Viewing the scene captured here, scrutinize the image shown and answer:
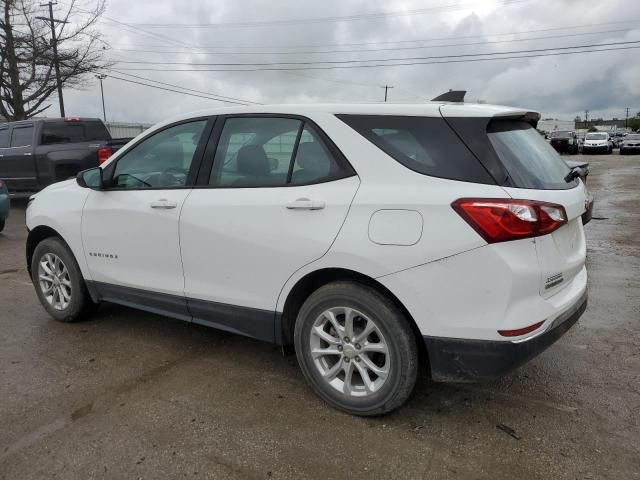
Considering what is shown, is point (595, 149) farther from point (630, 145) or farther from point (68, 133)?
point (68, 133)

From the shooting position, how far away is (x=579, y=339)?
13.2ft

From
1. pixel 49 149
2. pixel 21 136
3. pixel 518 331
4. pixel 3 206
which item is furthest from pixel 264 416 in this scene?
pixel 21 136

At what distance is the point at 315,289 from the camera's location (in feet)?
10.1

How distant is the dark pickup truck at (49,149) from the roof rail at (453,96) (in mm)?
8644

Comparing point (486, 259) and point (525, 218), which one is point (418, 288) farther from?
point (525, 218)

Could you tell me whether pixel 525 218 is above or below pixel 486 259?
above

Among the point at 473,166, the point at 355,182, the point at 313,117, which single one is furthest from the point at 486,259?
the point at 313,117

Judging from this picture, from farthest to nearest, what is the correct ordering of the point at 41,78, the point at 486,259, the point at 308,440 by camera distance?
1. the point at 41,78
2. the point at 308,440
3. the point at 486,259

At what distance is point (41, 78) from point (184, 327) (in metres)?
24.8

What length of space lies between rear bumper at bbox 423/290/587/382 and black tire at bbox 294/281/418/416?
128mm

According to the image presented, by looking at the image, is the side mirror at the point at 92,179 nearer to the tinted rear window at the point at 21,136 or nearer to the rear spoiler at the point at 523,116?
the rear spoiler at the point at 523,116

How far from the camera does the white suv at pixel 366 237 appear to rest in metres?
2.52

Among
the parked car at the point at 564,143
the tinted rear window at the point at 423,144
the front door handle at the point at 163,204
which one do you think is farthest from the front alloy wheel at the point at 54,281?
the parked car at the point at 564,143

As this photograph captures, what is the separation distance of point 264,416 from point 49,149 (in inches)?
390
